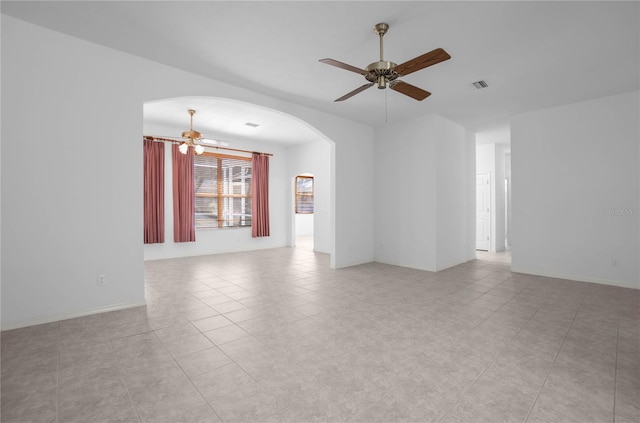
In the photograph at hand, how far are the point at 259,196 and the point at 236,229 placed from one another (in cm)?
113

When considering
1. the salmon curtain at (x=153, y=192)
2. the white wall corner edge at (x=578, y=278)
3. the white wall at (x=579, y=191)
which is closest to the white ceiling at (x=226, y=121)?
the salmon curtain at (x=153, y=192)

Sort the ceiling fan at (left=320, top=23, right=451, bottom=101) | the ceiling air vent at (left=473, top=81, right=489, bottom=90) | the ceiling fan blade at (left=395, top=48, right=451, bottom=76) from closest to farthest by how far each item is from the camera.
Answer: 1. the ceiling fan blade at (left=395, top=48, right=451, bottom=76)
2. the ceiling fan at (left=320, top=23, right=451, bottom=101)
3. the ceiling air vent at (left=473, top=81, right=489, bottom=90)

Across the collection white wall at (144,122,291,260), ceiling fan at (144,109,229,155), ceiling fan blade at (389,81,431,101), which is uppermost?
ceiling fan at (144,109,229,155)

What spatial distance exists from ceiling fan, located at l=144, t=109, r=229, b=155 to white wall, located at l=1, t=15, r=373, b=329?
179cm

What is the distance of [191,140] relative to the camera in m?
5.75

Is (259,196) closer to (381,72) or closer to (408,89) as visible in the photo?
(408,89)

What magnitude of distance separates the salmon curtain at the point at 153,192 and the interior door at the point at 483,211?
8333mm

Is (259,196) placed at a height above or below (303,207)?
above

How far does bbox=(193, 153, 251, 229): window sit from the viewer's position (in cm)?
759

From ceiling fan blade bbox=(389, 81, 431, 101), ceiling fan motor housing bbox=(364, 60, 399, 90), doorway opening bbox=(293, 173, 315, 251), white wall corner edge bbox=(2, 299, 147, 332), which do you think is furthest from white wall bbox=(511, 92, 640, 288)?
doorway opening bbox=(293, 173, 315, 251)

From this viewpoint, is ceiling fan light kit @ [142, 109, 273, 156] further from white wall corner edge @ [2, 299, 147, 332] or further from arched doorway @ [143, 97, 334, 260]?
white wall corner edge @ [2, 299, 147, 332]

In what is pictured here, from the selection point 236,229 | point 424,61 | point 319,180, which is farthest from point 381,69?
point 236,229

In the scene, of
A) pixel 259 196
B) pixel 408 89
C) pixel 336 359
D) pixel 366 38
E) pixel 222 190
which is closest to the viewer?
pixel 336 359

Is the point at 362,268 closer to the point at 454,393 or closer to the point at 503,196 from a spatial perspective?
the point at 454,393
